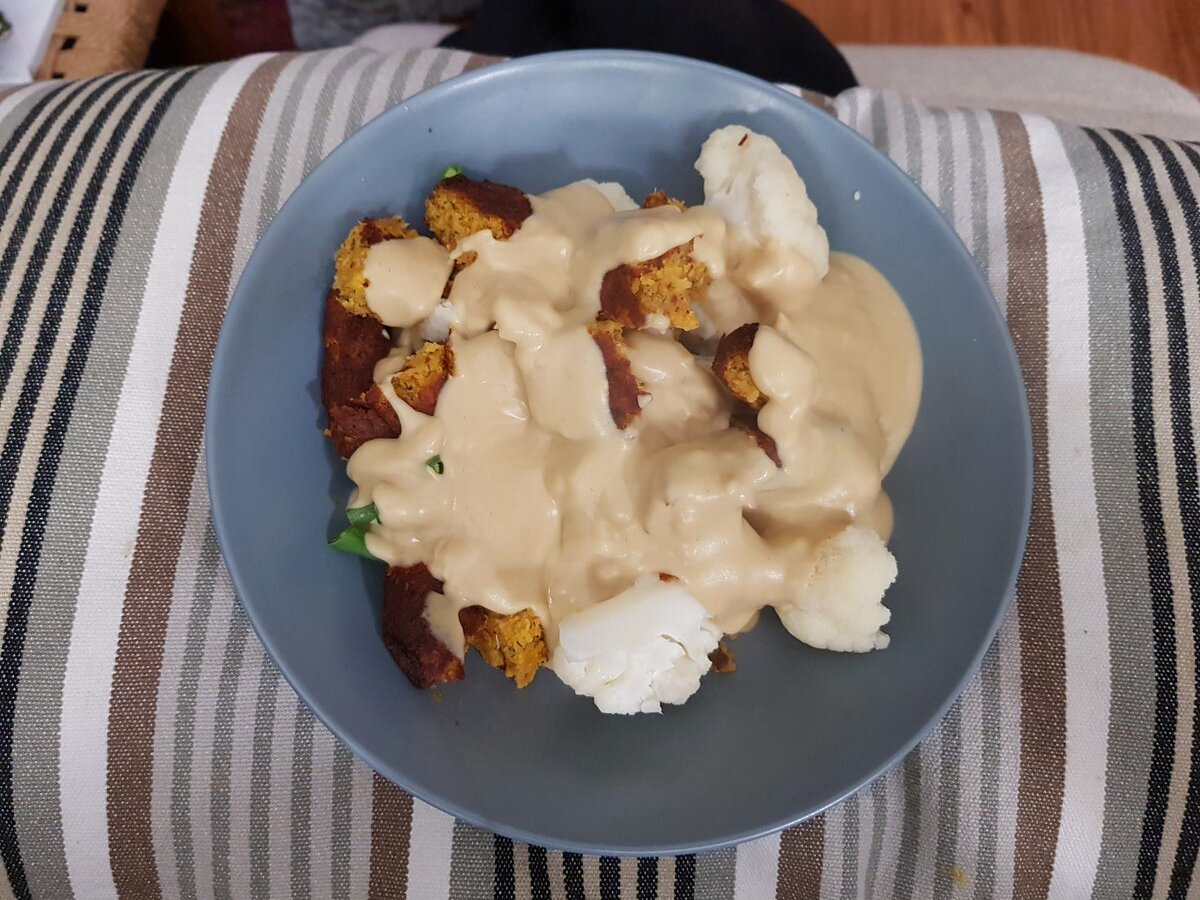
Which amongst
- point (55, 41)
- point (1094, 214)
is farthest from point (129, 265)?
point (1094, 214)

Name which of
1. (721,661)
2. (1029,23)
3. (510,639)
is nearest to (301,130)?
(510,639)

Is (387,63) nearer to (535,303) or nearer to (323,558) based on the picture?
(535,303)

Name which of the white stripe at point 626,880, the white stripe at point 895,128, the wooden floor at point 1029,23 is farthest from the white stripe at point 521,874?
the wooden floor at point 1029,23

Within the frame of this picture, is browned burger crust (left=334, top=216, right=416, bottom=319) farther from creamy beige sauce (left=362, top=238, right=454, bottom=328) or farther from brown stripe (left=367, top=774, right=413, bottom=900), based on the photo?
brown stripe (left=367, top=774, right=413, bottom=900)

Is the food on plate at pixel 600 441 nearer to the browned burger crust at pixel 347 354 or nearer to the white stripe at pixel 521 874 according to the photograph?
the browned burger crust at pixel 347 354

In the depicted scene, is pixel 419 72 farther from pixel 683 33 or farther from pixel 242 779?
pixel 242 779

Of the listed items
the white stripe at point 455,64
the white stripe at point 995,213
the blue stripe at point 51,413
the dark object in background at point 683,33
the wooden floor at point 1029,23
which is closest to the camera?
the blue stripe at point 51,413

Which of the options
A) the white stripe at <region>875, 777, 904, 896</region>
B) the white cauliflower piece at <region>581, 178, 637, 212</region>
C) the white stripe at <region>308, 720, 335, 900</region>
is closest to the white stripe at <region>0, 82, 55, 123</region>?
the white cauliflower piece at <region>581, 178, 637, 212</region>
